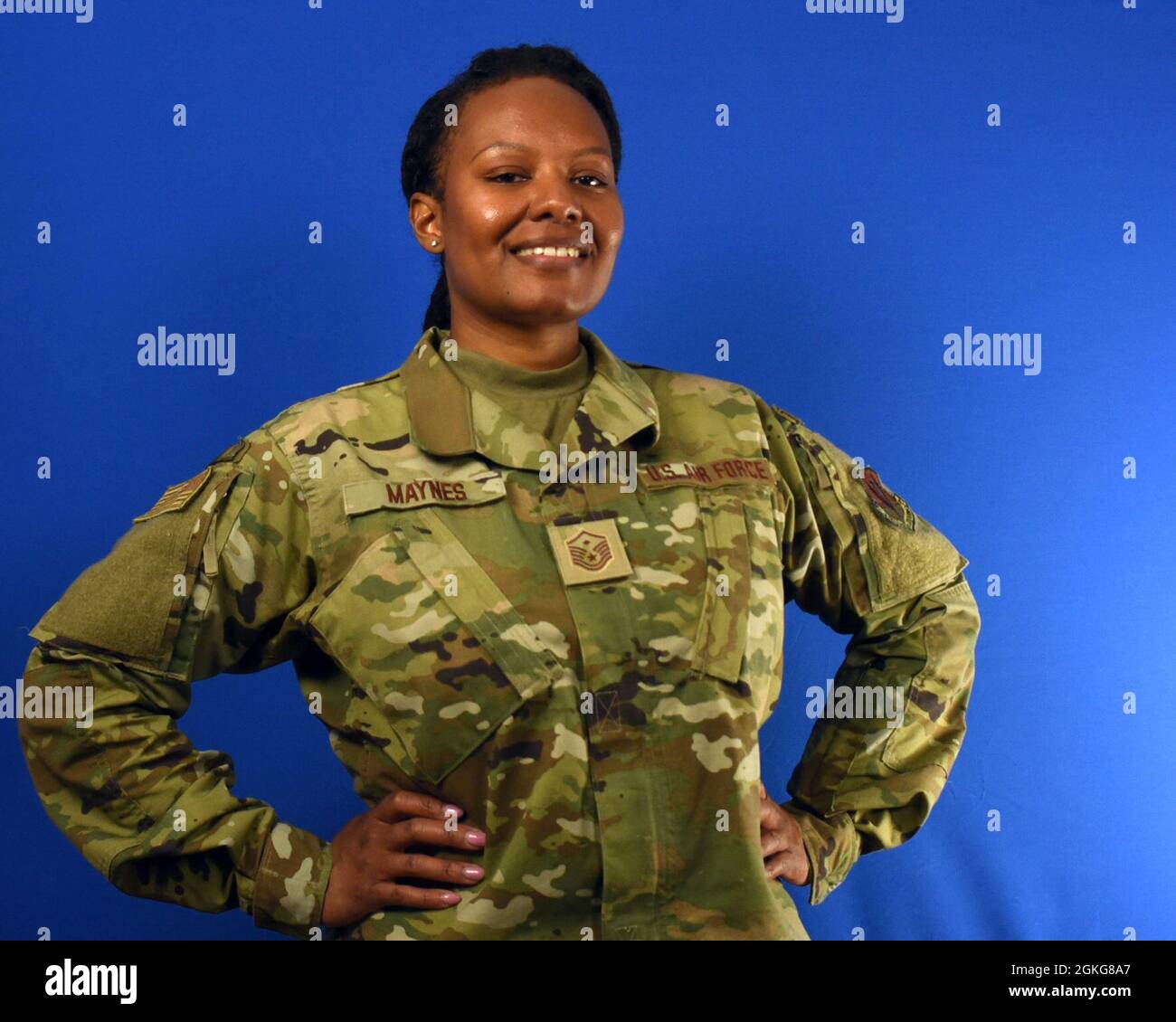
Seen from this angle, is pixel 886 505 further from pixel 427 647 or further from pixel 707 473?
pixel 427 647

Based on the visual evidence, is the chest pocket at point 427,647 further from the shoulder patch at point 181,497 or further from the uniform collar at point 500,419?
the shoulder patch at point 181,497

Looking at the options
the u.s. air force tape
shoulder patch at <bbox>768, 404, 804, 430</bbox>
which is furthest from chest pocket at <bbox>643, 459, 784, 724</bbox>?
shoulder patch at <bbox>768, 404, 804, 430</bbox>

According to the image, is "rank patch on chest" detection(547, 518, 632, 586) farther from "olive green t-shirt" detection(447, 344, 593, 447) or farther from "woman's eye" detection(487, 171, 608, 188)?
"woman's eye" detection(487, 171, 608, 188)

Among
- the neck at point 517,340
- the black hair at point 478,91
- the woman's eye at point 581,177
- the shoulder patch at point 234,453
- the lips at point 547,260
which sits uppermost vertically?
the black hair at point 478,91

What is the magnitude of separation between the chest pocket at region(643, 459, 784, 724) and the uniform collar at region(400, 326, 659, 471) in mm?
64

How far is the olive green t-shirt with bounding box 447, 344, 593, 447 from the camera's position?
1750 mm

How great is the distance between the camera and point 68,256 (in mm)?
2238

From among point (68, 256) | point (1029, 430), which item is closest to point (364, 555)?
point (68, 256)

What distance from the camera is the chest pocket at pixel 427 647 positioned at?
1586 mm

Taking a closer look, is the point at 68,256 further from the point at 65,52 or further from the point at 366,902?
the point at 366,902

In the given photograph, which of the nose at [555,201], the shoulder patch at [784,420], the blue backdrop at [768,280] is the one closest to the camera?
the nose at [555,201]

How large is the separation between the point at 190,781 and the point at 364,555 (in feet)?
1.03

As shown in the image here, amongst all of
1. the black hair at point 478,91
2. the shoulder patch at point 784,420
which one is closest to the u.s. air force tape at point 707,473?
the shoulder patch at point 784,420

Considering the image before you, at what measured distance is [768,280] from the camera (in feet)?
8.02
